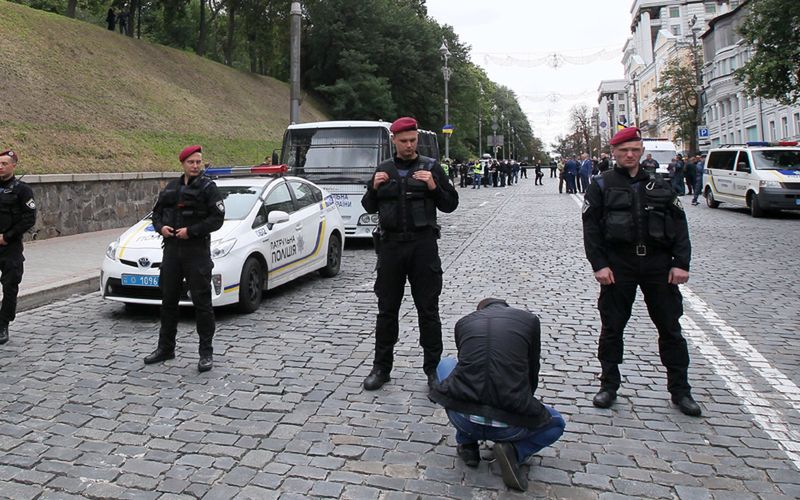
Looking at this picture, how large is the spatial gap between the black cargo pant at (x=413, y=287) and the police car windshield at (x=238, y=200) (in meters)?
3.70

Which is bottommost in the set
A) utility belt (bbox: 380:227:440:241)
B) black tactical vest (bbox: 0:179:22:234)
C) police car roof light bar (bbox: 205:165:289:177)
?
utility belt (bbox: 380:227:440:241)

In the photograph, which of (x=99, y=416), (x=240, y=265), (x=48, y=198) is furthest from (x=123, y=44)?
(x=99, y=416)

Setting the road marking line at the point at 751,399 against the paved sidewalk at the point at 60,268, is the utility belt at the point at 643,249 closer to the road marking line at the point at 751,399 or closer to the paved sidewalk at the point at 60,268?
the road marking line at the point at 751,399

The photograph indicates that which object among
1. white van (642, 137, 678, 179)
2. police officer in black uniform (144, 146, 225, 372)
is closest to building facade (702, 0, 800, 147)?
white van (642, 137, 678, 179)

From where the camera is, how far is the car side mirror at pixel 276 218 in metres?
8.33

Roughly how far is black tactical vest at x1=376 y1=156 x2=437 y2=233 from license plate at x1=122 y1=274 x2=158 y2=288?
3569 millimetres

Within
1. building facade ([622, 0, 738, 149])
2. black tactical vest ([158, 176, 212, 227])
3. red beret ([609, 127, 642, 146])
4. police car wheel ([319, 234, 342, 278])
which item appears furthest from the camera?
building facade ([622, 0, 738, 149])

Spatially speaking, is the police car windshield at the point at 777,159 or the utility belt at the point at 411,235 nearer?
the utility belt at the point at 411,235

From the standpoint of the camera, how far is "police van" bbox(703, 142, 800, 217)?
1748cm

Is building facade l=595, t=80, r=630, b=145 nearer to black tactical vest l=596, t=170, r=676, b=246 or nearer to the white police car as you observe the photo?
the white police car

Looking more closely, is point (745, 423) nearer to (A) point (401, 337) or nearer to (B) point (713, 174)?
(A) point (401, 337)

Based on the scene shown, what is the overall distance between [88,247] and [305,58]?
146 feet

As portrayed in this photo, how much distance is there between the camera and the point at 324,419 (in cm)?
451

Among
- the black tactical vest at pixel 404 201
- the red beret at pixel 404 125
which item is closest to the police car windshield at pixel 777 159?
the black tactical vest at pixel 404 201
